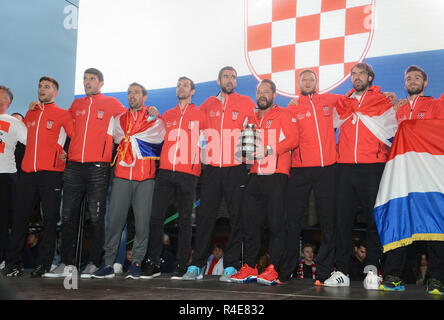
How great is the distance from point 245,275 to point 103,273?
1230 mm

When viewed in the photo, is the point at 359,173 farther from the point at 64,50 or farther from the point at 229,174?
the point at 64,50

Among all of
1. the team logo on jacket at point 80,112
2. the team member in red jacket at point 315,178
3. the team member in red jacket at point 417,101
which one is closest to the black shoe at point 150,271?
the team member in red jacket at point 315,178

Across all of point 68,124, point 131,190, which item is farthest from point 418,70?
point 68,124

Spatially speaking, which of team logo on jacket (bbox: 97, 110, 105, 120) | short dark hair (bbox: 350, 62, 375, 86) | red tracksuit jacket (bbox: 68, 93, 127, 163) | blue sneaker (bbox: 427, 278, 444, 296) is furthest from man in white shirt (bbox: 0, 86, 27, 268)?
blue sneaker (bbox: 427, 278, 444, 296)

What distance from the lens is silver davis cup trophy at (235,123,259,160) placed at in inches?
134

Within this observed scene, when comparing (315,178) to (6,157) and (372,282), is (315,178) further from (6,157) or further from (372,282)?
(6,157)

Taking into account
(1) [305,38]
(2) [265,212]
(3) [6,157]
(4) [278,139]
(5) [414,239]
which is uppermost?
(1) [305,38]

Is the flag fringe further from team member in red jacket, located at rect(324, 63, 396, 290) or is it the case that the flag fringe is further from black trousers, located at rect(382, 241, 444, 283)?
team member in red jacket, located at rect(324, 63, 396, 290)

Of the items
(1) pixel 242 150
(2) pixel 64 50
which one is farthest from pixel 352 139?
(2) pixel 64 50

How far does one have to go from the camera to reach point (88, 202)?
3.83 metres

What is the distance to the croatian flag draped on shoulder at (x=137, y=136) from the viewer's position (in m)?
3.83

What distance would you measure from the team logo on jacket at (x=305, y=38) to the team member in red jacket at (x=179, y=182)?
0.91m

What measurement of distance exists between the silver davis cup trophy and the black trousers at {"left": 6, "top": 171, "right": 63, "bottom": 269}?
69.5 inches

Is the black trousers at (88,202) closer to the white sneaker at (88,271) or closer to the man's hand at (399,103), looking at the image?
the white sneaker at (88,271)
